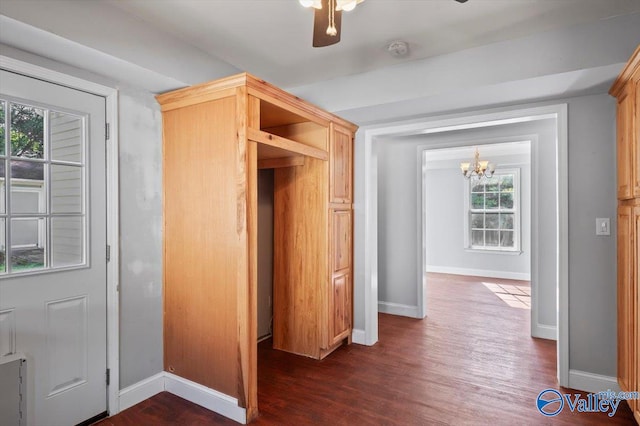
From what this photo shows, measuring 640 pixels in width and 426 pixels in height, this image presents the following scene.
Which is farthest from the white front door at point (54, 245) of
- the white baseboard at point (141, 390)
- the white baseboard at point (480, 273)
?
the white baseboard at point (480, 273)

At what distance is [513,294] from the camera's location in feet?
18.6

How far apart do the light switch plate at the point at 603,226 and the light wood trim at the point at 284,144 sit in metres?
2.13

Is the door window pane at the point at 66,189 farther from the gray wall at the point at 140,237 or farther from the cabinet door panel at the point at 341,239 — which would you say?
the cabinet door panel at the point at 341,239

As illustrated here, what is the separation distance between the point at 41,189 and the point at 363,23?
2234 millimetres

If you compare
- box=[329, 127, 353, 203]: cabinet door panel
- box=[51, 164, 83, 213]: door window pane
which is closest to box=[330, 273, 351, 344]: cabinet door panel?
box=[329, 127, 353, 203]: cabinet door panel

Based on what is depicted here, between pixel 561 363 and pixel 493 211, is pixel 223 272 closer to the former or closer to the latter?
pixel 561 363

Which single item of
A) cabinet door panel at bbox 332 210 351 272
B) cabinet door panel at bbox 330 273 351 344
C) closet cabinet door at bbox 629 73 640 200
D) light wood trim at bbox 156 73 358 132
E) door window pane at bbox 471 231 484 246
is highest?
light wood trim at bbox 156 73 358 132

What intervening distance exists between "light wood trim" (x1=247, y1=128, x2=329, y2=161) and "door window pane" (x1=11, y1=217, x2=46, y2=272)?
1314 mm

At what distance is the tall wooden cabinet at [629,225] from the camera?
79.6 inches

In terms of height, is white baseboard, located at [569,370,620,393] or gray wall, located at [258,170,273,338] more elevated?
gray wall, located at [258,170,273,338]

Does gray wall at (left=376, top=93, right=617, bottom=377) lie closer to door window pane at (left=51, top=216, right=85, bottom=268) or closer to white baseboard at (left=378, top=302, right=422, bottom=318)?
white baseboard at (left=378, top=302, right=422, bottom=318)

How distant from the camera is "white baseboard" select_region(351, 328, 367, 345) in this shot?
140 inches

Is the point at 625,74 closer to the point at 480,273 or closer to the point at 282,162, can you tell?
the point at 282,162

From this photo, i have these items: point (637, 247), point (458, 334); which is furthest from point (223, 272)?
point (458, 334)
